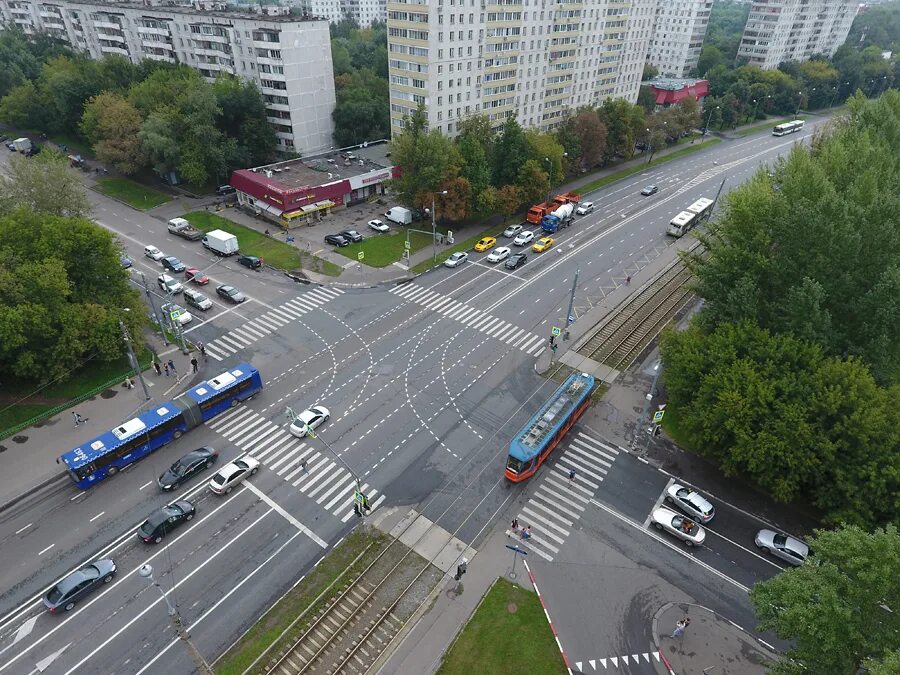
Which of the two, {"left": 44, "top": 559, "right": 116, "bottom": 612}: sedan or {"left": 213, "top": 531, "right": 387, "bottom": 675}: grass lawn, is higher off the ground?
{"left": 44, "top": 559, "right": 116, "bottom": 612}: sedan

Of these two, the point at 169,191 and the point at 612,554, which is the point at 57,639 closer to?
the point at 612,554

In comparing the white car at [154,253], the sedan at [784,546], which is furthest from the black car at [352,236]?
the sedan at [784,546]

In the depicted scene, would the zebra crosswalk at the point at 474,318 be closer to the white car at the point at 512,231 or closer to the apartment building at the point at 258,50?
the white car at the point at 512,231

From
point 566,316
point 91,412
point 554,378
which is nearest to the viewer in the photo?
point 91,412

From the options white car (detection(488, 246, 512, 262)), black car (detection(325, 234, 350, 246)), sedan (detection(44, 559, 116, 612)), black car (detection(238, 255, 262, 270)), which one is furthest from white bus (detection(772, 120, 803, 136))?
sedan (detection(44, 559, 116, 612))

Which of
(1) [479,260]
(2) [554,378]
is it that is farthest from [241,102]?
(2) [554,378]

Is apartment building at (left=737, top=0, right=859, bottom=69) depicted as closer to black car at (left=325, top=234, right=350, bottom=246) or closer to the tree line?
the tree line

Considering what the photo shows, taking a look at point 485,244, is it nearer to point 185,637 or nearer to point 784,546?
point 784,546
